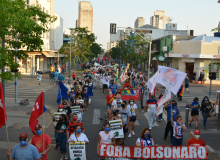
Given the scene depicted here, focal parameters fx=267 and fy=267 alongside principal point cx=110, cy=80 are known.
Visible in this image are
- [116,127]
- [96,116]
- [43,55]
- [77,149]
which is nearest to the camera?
[77,149]

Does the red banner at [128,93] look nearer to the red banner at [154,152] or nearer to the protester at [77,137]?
the protester at [77,137]

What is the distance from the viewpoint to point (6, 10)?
10.0 metres

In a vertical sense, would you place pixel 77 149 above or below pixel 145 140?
below

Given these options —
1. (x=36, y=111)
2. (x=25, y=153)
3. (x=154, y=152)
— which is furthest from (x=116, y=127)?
(x=25, y=153)

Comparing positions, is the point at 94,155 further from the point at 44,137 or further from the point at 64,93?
the point at 64,93

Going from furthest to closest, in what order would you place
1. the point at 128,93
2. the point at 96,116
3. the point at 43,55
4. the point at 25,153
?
the point at 43,55, the point at 128,93, the point at 96,116, the point at 25,153

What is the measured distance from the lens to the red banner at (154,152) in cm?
712

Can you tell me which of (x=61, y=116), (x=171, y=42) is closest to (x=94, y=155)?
(x=61, y=116)

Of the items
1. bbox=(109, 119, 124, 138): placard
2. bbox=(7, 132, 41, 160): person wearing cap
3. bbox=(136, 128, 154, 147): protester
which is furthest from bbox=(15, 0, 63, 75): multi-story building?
bbox=(7, 132, 41, 160): person wearing cap

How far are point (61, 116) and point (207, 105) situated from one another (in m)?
7.68

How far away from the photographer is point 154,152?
7.14m

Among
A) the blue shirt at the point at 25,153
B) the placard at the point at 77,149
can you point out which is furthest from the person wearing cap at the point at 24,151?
the placard at the point at 77,149

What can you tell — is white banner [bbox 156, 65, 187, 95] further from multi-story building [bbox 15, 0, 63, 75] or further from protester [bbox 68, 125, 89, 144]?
multi-story building [bbox 15, 0, 63, 75]

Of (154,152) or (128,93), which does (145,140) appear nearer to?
(154,152)
